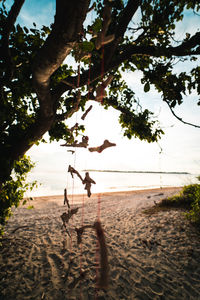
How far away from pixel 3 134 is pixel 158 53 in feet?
10.8

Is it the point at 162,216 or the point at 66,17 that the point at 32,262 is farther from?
the point at 162,216

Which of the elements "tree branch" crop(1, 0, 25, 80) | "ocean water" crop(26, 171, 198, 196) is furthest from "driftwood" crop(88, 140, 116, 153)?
"ocean water" crop(26, 171, 198, 196)

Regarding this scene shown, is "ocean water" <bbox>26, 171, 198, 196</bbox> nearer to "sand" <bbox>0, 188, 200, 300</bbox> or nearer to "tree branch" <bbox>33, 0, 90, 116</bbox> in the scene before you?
"sand" <bbox>0, 188, 200, 300</bbox>

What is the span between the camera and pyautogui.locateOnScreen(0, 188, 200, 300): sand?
3.01 m

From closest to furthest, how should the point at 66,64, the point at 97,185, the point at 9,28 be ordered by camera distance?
the point at 9,28 → the point at 66,64 → the point at 97,185

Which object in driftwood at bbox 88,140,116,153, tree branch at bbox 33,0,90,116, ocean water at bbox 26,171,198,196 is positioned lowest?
ocean water at bbox 26,171,198,196

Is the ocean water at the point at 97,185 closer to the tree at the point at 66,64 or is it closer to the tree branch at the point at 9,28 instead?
the tree at the point at 66,64

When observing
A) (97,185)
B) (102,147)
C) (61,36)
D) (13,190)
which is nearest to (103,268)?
(102,147)

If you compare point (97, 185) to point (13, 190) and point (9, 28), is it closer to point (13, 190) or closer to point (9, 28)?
point (13, 190)

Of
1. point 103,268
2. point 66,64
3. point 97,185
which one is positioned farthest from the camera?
point 97,185

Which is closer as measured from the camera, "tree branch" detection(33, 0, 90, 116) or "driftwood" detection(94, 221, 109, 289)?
"driftwood" detection(94, 221, 109, 289)

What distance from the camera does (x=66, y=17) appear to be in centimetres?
121

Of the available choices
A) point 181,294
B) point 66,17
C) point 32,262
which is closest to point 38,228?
point 32,262

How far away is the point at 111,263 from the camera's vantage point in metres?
3.90
